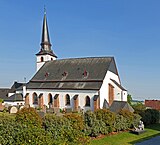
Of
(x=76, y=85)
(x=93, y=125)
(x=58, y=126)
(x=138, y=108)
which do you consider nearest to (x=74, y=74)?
(x=76, y=85)

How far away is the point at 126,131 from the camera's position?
63.2ft

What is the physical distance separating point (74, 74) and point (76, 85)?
8.70ft

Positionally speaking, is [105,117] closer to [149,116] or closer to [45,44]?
[149,116]

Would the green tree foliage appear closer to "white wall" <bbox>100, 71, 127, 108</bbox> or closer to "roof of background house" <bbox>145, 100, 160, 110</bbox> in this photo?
"white wall" <bbox>100, 71, 127, 108</bbox>

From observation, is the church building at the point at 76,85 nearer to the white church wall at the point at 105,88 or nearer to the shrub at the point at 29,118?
the white church wall at the point at 105,88

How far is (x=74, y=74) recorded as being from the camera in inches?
1414

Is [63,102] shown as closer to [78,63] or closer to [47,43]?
[78,63]

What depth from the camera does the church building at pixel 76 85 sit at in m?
32.2

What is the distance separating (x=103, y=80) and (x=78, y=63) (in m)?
7.84

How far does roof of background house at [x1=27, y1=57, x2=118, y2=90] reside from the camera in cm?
3322

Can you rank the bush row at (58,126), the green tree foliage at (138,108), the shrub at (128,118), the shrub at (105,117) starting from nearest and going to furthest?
the bush row at (58,126) < the shrub at (105,117) < the shrub at (128,118) < the green tree foliage at (138,108)

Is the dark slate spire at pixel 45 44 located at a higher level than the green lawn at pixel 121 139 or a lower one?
higher

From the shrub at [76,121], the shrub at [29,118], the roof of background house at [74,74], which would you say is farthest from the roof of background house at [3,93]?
the shrub at [76,121]

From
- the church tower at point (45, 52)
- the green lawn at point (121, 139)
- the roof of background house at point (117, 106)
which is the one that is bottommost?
the green lawn at point (121, 139)
